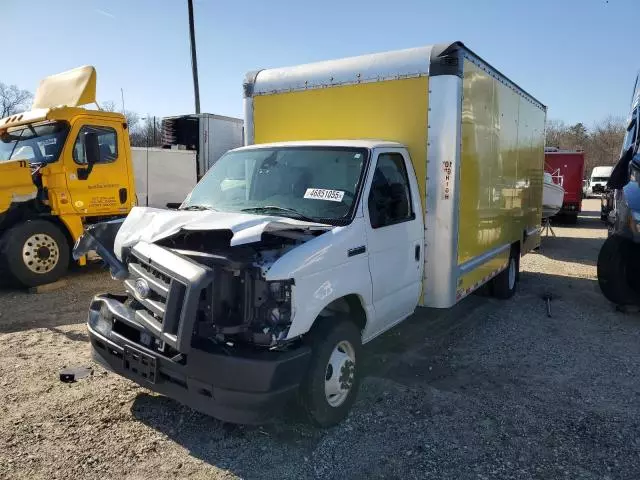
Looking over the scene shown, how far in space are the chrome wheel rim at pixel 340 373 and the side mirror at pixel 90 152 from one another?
20.5 ft

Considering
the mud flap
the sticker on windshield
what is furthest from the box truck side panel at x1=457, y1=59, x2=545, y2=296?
the mud flap

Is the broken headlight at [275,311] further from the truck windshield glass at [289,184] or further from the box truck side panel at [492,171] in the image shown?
the box truck side panel at [492,171]

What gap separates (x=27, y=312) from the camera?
6.89 meters

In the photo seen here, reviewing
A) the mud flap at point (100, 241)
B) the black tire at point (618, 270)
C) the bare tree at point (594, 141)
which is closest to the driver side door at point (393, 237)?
the mud flap at point (100, 241)

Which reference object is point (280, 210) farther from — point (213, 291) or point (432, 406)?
point (432, 406)

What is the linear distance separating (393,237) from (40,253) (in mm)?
6173

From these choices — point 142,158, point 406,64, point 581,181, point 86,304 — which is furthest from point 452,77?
point 581,181

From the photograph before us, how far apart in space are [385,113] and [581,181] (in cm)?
1736

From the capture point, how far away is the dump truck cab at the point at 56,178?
304 inches

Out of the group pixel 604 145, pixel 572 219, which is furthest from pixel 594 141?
pixel 572 219

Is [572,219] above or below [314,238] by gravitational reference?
below

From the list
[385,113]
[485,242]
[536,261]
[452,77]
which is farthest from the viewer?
[536,261]

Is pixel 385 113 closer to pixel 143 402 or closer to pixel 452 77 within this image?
pixel 452 77

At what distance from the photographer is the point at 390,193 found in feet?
14.4
